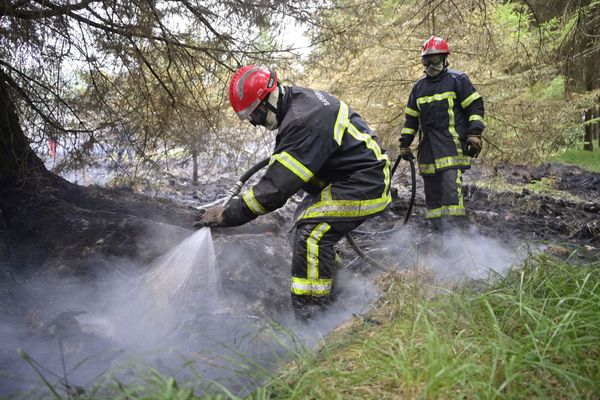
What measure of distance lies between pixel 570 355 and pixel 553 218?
5.75 m

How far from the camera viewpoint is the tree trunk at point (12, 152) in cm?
485

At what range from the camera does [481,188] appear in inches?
377

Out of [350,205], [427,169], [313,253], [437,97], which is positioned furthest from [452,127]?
[313,253]

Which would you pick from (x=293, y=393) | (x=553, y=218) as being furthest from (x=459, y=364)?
(x=553, y=218)

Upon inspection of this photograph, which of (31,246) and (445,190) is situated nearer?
(31,246)

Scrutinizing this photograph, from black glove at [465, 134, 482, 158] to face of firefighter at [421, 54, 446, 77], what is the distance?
0.80 meters

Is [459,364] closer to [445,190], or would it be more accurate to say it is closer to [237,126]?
[445,190]

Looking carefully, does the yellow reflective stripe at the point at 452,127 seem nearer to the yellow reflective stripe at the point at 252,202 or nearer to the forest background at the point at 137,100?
the forest background at the point at 137,100

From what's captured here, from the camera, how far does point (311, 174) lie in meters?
3.12

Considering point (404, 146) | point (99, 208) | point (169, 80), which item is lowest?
point (99, 208)

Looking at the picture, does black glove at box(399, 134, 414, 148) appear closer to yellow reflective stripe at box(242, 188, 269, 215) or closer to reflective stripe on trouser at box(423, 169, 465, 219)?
reflective stripe on trouser at box(423, 169, 465, 219)

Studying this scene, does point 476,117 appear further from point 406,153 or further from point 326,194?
point 326,194

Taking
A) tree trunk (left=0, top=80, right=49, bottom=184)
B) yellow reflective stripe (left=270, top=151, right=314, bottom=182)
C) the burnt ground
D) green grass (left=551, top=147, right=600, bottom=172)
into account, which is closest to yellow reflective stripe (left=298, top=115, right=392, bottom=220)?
yellow reflective stripe (left=270, top=151, right=314, bottom=182)

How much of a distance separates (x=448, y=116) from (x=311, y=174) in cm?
264
